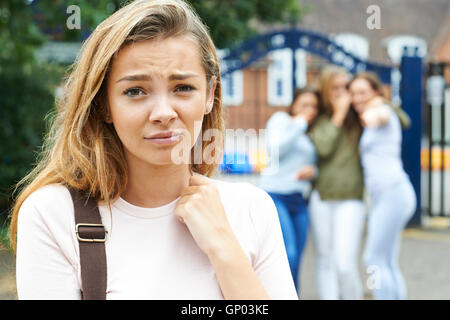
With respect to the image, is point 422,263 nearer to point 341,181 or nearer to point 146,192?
point 341,181

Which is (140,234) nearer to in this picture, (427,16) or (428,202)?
(428,202)

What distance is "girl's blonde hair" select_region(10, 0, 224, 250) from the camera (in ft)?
4.52

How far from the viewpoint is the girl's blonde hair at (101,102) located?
54.2 inches

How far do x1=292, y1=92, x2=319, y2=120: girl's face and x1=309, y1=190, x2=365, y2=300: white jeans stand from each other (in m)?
0.69

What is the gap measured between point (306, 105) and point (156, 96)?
3.73 metres

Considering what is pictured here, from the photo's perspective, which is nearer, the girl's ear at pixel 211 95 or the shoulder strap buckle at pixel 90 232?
the shoulder strap buckle at pixel 90 232

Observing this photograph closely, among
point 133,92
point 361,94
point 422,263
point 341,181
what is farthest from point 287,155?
point 133,92

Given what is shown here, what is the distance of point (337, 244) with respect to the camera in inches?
181

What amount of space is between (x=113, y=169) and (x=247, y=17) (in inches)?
347

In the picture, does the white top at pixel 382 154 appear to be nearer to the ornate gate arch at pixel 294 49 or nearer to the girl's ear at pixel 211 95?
the ornate gate arch at pixel 294 49

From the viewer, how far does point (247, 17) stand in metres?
9.98

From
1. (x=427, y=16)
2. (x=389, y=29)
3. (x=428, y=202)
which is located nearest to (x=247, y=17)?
(x=428, y=202)

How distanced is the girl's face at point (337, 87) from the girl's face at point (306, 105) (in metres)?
0.14

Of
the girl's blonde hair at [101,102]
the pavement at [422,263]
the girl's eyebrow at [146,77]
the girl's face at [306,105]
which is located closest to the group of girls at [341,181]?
the girl's face at [306,105]
